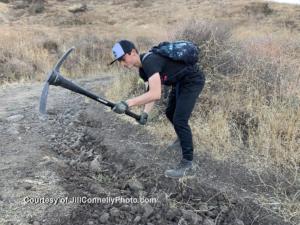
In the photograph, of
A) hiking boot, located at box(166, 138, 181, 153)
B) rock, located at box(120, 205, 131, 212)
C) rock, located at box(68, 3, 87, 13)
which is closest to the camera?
rock, located at box(120, 205, 131, 212)

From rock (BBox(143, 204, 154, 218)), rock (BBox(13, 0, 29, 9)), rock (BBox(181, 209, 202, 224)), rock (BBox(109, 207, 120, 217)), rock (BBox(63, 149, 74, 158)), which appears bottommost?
rock (BBox(13, 0, 29, 9))

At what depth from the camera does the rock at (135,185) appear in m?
4.43

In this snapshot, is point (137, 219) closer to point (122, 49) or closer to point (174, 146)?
point (122, 49)

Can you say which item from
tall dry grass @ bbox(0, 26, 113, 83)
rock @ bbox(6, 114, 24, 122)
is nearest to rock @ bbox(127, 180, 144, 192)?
rock @ bbox(6, 114, 24, 122)

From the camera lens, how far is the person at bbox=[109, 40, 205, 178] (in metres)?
4.00

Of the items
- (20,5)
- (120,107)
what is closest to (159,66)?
(120,107)

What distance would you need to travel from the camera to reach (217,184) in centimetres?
452

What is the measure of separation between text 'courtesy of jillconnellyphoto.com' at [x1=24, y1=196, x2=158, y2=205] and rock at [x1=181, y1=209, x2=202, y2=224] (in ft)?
1.03

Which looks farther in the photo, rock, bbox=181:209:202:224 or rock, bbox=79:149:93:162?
rock, bbox=79:149:93:162

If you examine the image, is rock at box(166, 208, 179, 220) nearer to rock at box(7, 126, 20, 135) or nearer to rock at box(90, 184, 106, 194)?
rock at box(90, 184, 106, 194)

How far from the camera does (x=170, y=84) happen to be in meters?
4.47

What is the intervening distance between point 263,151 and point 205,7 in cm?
2180

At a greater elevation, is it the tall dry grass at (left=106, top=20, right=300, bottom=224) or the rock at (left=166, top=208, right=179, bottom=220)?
the tall dry grass at (left=106, top=20, right=300, bottom=224)

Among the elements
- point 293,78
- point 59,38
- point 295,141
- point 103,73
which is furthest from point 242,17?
point 295,141
